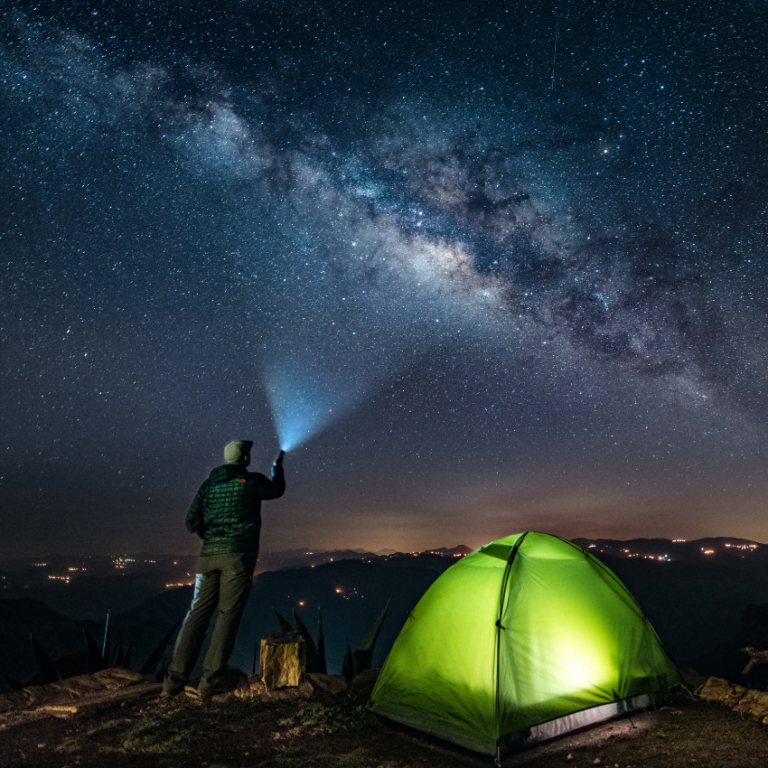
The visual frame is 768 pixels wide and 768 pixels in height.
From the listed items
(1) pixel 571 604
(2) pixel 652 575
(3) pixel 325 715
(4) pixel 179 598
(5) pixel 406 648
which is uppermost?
(1) pixel 571 604

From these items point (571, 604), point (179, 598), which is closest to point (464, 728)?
point (571, 604)

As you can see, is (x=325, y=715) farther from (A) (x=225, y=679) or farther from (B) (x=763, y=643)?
(B) (x=763, y=643)

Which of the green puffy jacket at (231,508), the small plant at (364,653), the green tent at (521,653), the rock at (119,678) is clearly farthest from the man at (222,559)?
the small plant at (364,653)

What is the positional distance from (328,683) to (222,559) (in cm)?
222

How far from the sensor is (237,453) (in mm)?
6453

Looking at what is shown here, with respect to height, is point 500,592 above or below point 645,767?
above

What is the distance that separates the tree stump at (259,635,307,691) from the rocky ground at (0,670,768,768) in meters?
0.14

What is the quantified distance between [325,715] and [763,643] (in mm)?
61828

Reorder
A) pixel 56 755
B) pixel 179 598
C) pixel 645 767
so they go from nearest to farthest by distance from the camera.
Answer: pixel 645 767, pixel 56 755, pixel 179 598

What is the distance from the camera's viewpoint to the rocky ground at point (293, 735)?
4.31 meters

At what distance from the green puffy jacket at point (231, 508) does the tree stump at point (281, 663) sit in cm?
130

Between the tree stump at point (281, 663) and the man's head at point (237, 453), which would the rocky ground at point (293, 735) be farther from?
the man's head at point (237, 453)

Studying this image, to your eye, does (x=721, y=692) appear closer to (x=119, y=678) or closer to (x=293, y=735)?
(x=293, y=735)

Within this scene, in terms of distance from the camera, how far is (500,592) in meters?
5.43
